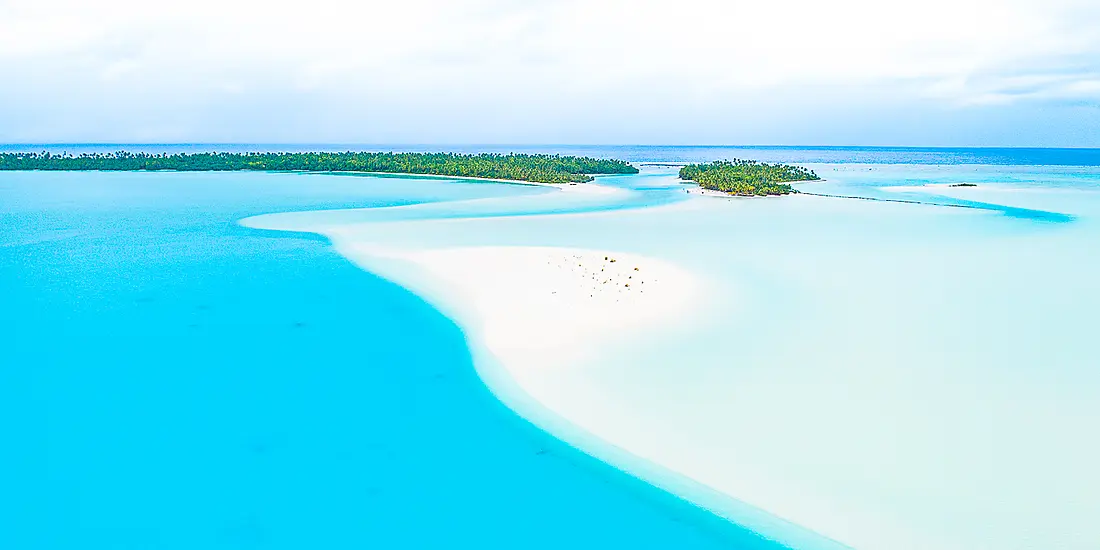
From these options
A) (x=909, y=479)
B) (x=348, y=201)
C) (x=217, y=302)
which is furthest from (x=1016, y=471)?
(x=348, y=201)

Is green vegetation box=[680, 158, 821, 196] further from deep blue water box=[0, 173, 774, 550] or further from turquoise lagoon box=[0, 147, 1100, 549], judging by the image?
deep blue water box=[0, 173, 774, 550]

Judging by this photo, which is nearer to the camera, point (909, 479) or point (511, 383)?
point (909, 479)

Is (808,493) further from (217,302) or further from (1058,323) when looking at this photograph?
(217,302)

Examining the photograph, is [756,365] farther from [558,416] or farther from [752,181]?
[752,181]

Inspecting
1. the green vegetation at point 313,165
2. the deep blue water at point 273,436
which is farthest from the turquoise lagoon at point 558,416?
the green vegetation at point 313,165

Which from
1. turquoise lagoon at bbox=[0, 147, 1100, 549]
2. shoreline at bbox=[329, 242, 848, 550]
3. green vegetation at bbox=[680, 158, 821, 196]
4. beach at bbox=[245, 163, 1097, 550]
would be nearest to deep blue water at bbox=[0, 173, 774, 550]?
turquoise lagoon at bbox=[0, 147, 1100, 549]

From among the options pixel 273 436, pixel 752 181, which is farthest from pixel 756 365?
pixel 752 181

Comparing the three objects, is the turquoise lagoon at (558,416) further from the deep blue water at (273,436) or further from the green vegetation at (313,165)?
the green vegetation at (313,165)
